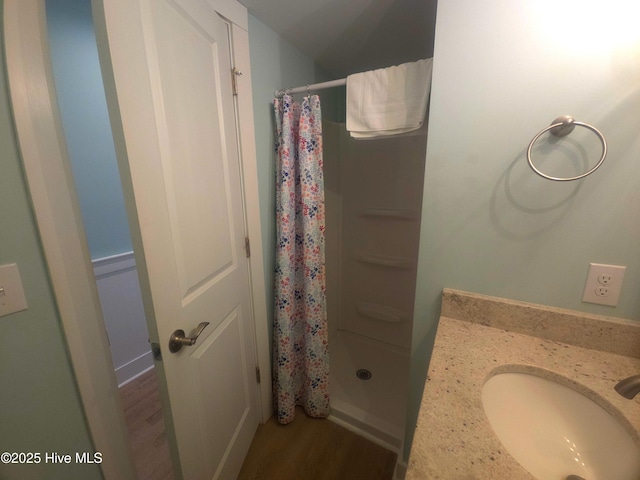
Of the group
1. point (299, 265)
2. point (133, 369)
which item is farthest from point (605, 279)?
point (133, 369)

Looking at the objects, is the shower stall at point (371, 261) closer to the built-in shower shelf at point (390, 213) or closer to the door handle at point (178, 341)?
the built-in shower shelf at point (390, 213)

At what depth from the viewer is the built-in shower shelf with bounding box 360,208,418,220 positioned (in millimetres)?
1954

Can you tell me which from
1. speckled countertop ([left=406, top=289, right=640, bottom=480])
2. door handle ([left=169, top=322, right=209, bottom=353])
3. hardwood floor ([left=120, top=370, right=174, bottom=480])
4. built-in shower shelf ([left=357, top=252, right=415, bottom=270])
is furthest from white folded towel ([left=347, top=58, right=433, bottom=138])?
hardwood floor ([left=120, top=370, right=174, bottom=480])

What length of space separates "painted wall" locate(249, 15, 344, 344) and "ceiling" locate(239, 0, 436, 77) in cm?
6

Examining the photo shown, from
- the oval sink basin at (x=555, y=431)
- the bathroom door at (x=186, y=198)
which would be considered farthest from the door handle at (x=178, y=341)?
the oval sink basin at (x=555, y=431)

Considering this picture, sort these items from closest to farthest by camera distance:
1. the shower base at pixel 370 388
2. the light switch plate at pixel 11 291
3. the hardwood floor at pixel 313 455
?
the light switch plate at pixel 11 291
the hardwood floor at pixel 313 455
the shower base at pixel 370 388

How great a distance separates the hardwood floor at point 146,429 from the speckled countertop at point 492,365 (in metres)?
1.51

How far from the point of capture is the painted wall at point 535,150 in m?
0.64

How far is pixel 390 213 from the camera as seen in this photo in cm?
202

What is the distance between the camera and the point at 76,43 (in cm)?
143

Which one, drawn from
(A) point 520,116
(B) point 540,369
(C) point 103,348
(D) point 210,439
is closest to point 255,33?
(A) point 520,116

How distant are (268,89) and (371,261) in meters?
1.49

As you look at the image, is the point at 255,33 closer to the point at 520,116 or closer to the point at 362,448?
the point at 520,116

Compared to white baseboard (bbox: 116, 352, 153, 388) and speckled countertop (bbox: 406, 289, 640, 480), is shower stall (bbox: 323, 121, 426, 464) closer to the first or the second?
speckled countertop (bbox: 406, 289, 640, 480)
